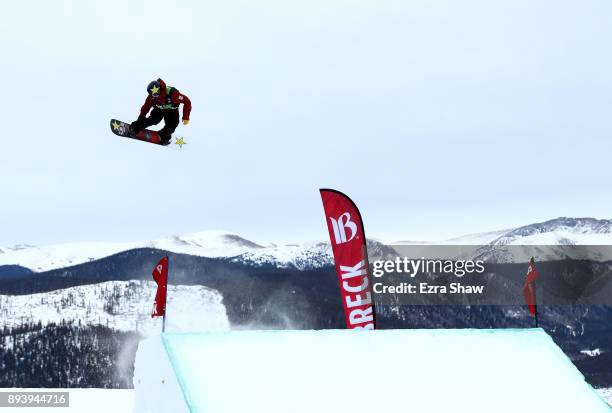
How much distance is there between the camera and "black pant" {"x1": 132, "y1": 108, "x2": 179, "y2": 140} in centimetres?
1332

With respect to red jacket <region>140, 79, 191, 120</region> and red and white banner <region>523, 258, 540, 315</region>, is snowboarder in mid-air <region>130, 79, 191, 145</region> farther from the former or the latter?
red and white banner <region>523, 258, 540, 315</region>

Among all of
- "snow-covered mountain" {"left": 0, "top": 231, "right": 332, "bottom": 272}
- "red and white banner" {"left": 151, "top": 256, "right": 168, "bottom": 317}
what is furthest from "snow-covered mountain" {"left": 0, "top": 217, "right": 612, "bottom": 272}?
"red and white banner" {"left": 151, "top": 256, "right": 168, "bottom": 317}

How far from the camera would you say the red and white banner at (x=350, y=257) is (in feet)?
53.7

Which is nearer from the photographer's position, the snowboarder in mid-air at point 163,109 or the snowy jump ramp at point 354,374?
the snowy jump ramp at point 354,374

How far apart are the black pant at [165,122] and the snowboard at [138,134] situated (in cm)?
22

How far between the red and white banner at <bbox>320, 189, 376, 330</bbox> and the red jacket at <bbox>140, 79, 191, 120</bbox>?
4.77 metres

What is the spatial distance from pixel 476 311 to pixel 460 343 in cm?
12673

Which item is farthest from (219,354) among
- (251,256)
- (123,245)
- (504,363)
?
(123,245)

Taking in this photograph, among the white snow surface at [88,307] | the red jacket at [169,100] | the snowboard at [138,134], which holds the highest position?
the red jacket at [169,100]

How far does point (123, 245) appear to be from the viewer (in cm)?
12238

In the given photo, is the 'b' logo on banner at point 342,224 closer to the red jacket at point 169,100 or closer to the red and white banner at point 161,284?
the red and white banner at point 161,284

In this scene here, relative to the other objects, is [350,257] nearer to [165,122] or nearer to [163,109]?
[165,122]

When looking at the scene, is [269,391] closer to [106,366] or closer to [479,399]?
[479,399]

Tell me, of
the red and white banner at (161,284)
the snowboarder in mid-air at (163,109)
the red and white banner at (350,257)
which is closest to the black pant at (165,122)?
the snowboarder in mid-air at (163,109)
